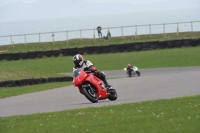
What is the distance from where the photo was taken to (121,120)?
11.3m

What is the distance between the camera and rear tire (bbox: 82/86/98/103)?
16.2 metres

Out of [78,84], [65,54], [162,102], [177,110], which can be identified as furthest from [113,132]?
[65,54]

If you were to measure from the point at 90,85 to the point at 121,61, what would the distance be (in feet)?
77.7

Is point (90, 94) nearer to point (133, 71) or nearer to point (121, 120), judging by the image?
point (121, 120)

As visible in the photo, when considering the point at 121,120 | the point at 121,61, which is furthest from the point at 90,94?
the point at 121,61

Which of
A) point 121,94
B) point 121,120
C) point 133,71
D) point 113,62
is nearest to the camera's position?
point 121,120

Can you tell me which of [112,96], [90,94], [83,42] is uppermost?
[90,94]

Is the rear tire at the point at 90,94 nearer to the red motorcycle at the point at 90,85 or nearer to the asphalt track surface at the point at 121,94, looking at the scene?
the red motorcycle at the point at 90,85

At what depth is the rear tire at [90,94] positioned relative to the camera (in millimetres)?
16219

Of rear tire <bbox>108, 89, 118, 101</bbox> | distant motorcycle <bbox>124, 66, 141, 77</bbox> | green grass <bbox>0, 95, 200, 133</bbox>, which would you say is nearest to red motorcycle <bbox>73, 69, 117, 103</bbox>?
rear tire <bbox>108, 89, 118, 101</bbox>

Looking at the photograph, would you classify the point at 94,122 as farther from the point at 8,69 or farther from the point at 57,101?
the point at 8,69

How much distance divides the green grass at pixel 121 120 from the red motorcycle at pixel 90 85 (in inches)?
94.3

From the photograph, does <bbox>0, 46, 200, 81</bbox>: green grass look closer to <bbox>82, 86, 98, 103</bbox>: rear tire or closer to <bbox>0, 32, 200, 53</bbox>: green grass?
<bbox>0, 32, 200, 53</bbox>: green grass

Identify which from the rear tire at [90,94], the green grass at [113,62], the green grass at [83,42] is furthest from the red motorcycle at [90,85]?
the green grass at [83,42]
